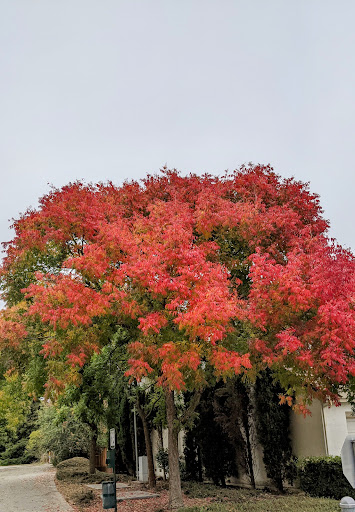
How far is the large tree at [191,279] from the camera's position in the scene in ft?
32.8

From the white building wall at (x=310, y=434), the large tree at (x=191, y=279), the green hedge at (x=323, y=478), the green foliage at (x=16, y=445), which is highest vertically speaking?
the large tree at (x=191, y=279)

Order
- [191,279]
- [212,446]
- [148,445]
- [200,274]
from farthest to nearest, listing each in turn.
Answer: [148,445] → [212,446] → [200,274] → [191,279]

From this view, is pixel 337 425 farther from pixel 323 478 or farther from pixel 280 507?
pixel 280 507

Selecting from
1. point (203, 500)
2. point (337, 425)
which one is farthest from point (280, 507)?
point (203, 500)

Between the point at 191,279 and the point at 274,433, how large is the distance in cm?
765

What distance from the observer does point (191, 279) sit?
10.6 metres

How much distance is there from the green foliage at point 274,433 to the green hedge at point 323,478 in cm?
109

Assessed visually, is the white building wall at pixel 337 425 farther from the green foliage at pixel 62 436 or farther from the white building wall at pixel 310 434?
the green foliage at pixel 62 436

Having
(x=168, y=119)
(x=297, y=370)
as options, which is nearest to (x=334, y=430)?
(x=297, y=370)

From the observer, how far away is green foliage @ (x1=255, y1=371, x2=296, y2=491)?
1530 centimetres

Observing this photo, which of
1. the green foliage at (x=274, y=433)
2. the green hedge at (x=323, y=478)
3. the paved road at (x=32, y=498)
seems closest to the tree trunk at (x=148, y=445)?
the paved road at (x=32, y=498)

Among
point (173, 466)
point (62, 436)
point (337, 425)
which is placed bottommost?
point (62, 436)

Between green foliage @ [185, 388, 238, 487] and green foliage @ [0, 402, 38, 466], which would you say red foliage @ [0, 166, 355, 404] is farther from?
green foliage @ [0, 402, 38, 466]

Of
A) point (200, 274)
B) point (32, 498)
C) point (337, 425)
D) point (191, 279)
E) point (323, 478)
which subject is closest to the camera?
point (191, 279)
